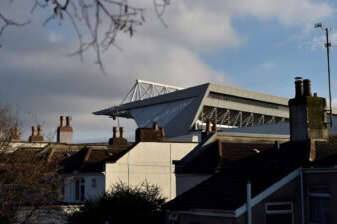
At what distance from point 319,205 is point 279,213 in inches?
58.2

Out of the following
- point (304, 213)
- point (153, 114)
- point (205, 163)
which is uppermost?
point (153, 114)

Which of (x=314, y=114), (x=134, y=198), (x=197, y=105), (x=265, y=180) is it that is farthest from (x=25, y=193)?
(x=197, y=105)

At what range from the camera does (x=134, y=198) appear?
2922 centimetres

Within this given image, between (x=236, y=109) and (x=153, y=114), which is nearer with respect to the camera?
(x=236, y=109)

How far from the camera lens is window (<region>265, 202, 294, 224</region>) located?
2314 cm

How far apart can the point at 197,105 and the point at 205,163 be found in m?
73.1

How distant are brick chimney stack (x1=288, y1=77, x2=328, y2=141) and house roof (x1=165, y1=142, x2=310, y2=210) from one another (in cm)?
60

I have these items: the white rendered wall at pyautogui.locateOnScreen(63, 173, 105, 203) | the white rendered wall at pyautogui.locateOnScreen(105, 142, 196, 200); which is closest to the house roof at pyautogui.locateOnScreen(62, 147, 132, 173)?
the white rendered wall at pyautogui.locateOnScreen(63, 173, 105, 203)

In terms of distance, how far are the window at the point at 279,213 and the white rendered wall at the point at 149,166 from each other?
66.4 feet

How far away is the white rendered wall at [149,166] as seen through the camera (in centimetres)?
4316

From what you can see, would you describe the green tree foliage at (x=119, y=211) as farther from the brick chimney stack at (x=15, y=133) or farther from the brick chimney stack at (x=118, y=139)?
the brick chimney stack at (x=118, y=139)

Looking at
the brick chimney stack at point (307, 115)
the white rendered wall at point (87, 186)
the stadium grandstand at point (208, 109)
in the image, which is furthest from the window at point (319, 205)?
the stadium grandstand at point (208, 109)

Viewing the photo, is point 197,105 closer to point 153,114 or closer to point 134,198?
point 153,114

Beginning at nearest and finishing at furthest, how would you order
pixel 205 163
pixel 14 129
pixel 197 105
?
1. pixel 14 129
2. pixel 205 163
3. pixel 197 105
